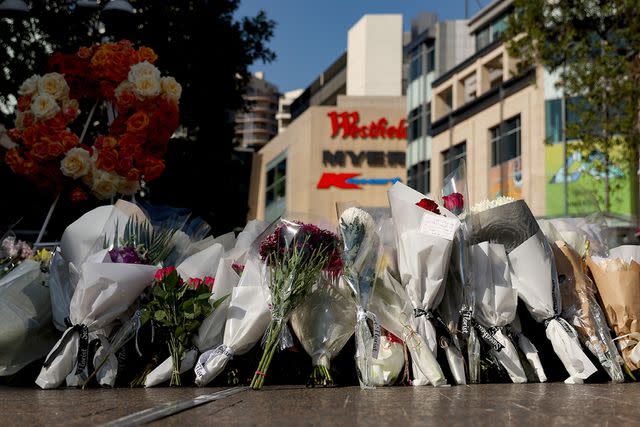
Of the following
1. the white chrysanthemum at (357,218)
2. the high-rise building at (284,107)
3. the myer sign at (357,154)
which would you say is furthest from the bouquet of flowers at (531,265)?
the high-rise building at (284,107)

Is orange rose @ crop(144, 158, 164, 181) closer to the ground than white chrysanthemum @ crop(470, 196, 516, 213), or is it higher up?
higher up

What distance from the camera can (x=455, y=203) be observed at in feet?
20.1

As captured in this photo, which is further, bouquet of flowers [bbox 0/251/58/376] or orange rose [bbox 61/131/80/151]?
orange rose [bbox 61/131/80/151]

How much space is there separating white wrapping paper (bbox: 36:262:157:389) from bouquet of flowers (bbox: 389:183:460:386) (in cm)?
161

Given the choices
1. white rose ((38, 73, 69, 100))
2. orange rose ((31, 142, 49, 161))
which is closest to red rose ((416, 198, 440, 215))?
orange rose ((31, 142, 49, 161))

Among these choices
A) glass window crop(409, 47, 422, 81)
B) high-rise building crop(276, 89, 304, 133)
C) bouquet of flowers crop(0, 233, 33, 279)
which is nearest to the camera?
Result: bouquet of flowers crop(0, 233, 33, 279)

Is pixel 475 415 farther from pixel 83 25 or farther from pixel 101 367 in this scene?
pixel 83 25

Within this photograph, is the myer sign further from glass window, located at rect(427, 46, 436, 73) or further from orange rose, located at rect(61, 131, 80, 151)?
orange rose, located at rect(61, 131, 80, 151)

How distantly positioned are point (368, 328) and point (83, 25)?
479 inches

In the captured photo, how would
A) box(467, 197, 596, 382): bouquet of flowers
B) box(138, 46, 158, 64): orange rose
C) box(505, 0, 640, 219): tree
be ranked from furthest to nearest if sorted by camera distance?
box(505, 0, 640, 219): tree, box(138, 46, 158, 64): orange rose, box(467, 197, 596, 382): bouquet of flowers

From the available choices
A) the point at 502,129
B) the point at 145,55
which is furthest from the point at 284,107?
the point at 145,55

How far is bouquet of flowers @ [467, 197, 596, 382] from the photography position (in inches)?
227

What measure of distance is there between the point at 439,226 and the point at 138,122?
3.83 metres

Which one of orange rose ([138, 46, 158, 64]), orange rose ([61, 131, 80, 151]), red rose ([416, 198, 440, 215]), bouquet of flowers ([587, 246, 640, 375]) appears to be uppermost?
orange rose ([138, 46, 158, 64])
